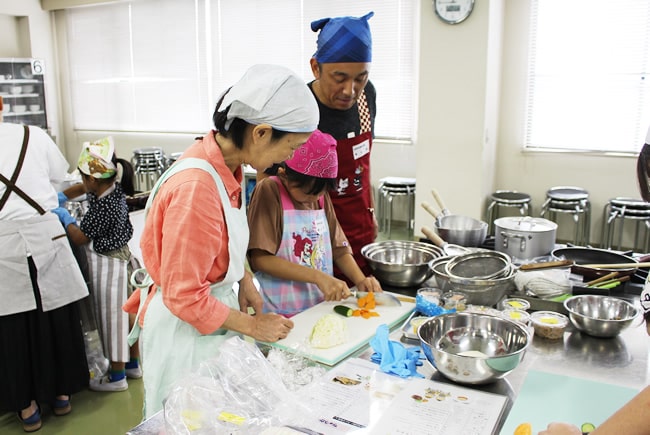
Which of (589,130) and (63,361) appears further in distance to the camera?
(589,130)

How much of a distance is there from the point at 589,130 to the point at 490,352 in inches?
164

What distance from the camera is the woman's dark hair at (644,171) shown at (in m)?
1.03

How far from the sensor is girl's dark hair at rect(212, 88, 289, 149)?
136 centimetres

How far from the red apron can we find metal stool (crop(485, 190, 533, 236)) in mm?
2721

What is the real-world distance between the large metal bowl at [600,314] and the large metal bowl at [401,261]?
1.55 feet

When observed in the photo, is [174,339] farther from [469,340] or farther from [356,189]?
[356,189]

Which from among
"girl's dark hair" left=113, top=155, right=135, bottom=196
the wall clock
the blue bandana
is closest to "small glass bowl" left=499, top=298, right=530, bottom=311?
the blue bandana

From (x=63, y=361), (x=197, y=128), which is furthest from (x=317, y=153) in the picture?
(x=197, y=128)

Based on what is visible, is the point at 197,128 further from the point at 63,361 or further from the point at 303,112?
the point at 303,112

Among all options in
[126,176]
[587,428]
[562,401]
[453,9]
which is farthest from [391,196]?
[587,428]

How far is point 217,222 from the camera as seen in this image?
1.33 meters

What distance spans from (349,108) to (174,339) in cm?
116

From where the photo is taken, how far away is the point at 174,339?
1.41 m

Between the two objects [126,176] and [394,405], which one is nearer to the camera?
[394,405]
